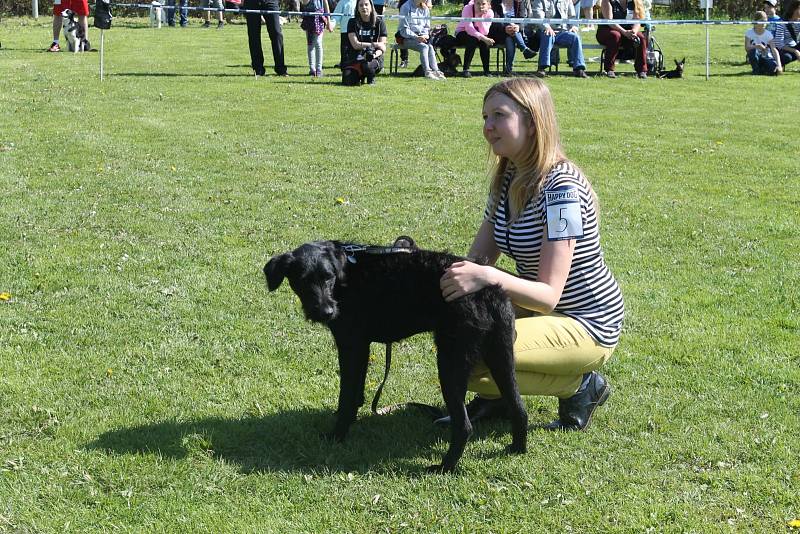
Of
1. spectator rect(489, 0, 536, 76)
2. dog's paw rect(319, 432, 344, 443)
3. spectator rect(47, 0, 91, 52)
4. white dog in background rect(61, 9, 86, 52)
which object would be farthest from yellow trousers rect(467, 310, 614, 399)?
white dog in background rect(61, 9, 86, 52)

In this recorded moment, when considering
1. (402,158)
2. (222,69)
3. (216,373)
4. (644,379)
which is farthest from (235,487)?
(222,69)

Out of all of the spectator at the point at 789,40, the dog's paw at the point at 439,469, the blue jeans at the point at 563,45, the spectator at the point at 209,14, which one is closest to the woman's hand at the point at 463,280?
the dog's paw at the point at 439,469

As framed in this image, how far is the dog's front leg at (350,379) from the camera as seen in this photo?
397cm

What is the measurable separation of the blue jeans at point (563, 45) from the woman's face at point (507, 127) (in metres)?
14.8

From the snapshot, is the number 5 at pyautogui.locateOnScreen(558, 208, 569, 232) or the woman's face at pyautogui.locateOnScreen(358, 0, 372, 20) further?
the woman's face at pyautogui.locateOnScreen(358, 0, 372, 20)

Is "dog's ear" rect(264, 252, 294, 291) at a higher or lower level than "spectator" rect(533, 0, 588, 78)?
lower

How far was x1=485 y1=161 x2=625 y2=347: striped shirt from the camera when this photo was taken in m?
4.03

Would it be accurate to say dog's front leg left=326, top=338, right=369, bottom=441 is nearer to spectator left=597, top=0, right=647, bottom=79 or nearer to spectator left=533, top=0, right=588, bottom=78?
spectator left=533, top=0, right=588, bottom=78

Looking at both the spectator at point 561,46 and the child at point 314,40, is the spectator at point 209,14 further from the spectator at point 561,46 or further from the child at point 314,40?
the spectator at point 561,46

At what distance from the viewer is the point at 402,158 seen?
10.7m

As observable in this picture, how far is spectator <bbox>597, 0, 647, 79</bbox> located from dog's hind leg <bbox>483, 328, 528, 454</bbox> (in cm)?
1572

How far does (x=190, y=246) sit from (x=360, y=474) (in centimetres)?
374

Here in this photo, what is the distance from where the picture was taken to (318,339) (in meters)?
5.53

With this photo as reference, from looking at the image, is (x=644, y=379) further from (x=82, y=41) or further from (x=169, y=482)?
(x=82, y=41)
